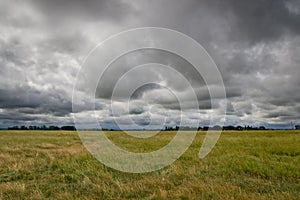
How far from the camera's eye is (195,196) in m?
7.16

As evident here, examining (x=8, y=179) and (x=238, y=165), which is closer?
(x=8, y=179)

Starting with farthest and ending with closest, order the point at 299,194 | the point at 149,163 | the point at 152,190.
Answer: the point at 149,163 → the point at 152,190 → the point at 299,194

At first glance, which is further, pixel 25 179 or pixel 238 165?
pixel 238 165

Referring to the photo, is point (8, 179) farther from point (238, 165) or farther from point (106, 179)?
point (238, 165)

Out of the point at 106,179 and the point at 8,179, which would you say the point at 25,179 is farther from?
the point at 106,179

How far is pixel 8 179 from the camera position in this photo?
9.78 metres

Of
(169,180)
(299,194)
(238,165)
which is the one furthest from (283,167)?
(169,180)

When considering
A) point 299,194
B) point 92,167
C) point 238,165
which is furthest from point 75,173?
point 299,194

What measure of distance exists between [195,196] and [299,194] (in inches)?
126

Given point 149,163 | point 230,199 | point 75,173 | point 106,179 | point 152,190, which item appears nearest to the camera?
point 230,199

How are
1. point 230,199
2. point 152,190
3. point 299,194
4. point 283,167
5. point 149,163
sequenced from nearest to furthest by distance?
1. point 230,199
2. point 299,194
3. point 152,190
4. point 283,167
5. point 149,163

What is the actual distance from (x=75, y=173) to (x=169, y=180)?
416 cm

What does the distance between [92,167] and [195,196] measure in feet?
19.3

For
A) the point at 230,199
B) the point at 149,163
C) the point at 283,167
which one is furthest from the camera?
the point at 149,163
